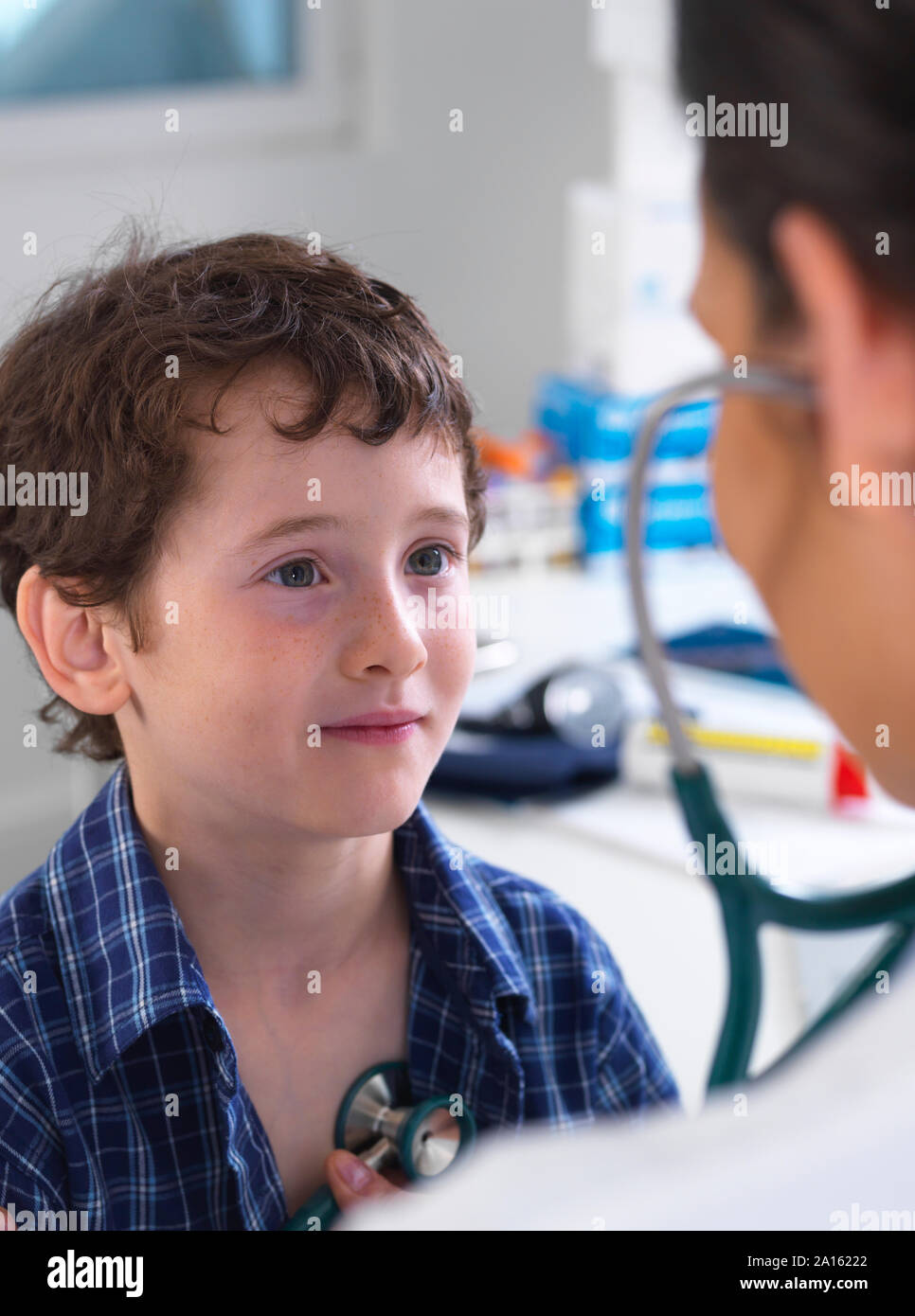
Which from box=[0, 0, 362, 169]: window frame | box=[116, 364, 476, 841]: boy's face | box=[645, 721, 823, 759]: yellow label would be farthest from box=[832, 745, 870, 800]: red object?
box=[0, 0, 362, 169]: window frame

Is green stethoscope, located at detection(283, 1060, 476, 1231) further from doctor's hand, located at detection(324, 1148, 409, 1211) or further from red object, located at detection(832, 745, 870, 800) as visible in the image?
red object, located at detection(832, 745, 870, 800)

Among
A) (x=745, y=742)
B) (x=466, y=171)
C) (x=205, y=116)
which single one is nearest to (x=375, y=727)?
(x=745, y=742)

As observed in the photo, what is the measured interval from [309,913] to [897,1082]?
1.24ft

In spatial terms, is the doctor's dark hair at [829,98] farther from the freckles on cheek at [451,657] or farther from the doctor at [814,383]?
the freckles on cheek at [451,657]

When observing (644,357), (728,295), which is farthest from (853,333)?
(644,357)

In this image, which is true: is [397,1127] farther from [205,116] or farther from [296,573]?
[205,116]

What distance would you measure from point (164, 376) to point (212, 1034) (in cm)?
27

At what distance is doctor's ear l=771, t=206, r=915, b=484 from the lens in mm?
279

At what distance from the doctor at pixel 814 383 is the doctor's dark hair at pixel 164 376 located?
25 centimetres

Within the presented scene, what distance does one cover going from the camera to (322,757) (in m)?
0.53

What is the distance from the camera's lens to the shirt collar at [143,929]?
1.82 ft

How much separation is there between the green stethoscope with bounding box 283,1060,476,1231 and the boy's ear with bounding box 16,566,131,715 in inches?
8.0

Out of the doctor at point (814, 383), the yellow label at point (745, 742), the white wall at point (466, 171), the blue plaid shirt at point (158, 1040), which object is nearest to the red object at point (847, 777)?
the yellow label at point (745, 742)
